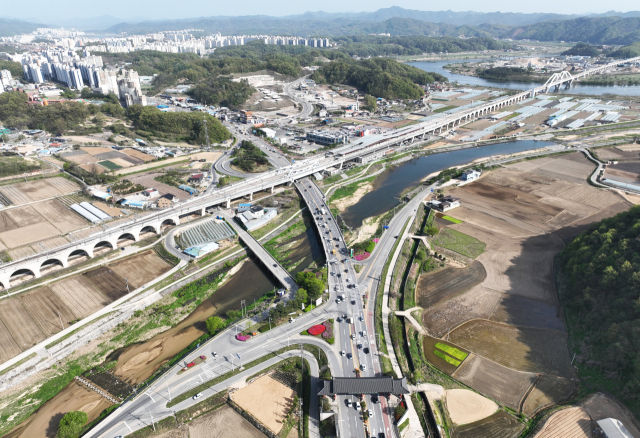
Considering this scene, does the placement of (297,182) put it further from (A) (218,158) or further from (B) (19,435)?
(B) (19,435)

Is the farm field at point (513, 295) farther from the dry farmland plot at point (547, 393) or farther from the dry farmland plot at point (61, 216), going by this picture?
the dry farmland plot at point (61, 216)

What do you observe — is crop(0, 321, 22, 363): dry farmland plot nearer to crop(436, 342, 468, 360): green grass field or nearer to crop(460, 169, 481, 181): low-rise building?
crop(436, 342, 468, 360): green grass field

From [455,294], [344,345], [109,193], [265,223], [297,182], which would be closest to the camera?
[344,345]

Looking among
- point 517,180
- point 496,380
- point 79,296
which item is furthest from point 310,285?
point 517,180

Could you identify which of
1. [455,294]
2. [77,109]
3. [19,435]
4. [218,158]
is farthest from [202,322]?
[77,109]

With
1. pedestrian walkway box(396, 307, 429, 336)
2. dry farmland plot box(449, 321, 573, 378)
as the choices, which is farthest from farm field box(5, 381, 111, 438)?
dry farmland plot box(449, 321, 573, 378)

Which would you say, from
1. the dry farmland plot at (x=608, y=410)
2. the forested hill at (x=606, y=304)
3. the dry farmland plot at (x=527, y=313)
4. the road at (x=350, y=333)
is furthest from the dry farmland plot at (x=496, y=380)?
the road at (x=350, y=333)
